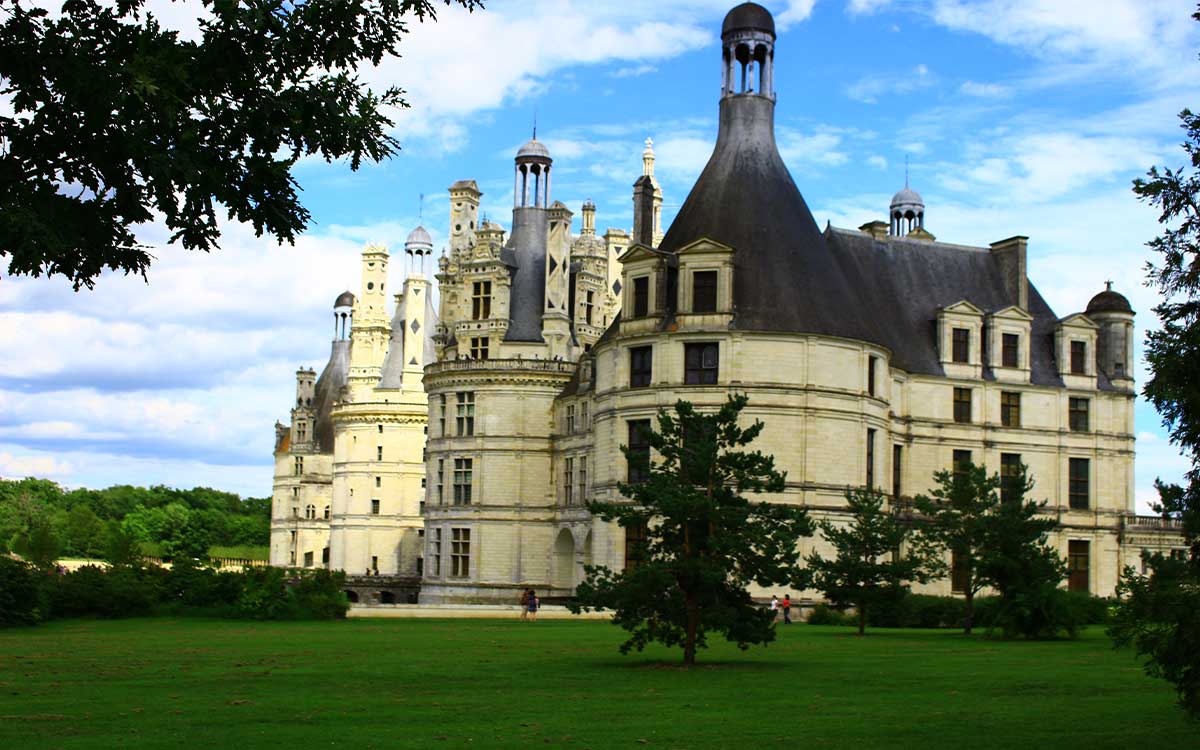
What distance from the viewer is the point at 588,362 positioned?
6325cm

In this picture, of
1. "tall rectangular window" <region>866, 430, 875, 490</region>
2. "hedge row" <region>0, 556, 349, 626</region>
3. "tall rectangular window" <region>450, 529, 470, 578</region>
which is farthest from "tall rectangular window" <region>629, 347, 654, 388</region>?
"tall rectangular window" <region>450, 529, 470, 578</region>

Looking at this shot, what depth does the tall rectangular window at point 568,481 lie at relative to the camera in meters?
63.1

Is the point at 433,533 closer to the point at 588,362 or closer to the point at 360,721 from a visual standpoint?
the point at 588,362

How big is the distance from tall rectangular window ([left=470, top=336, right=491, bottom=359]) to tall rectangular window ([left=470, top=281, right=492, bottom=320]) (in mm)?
964

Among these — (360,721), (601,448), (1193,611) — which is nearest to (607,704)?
(360,721)

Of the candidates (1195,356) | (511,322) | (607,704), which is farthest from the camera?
(511,322)

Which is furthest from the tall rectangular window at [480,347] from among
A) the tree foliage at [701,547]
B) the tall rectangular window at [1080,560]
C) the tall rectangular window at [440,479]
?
the tree foliage at [701,547]

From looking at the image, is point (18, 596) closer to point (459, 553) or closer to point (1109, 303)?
point (459, 553)

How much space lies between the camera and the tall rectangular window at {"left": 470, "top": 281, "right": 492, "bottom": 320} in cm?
6650

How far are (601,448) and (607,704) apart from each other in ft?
112

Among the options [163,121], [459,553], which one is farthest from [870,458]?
[163,121]

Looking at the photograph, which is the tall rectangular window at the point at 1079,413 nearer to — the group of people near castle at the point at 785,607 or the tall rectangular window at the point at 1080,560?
the tall rectangular window at the point at 1080,560

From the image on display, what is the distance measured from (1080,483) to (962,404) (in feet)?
21.7

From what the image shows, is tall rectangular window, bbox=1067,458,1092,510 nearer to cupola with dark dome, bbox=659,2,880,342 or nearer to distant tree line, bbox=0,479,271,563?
cupola with dark dome, bbox=659,2,880,342
